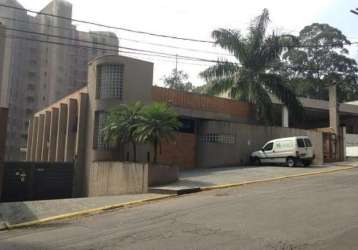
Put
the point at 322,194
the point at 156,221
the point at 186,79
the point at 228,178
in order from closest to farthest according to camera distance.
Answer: the point at 156,221, the point at 322,194, the point at 228,178, the point at 186,79

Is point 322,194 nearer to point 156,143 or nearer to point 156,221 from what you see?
point 156,221

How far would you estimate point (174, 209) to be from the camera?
14219 mm

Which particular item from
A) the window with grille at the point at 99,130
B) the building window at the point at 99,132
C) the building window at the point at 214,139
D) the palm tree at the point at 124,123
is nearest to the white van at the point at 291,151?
the building window at the point at 214,139

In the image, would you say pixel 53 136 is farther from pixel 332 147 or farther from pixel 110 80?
pixel 332 147

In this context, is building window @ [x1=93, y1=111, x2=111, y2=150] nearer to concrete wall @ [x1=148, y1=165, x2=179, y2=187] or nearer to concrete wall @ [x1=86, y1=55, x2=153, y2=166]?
concrete wall @ [x1=86, y1=55, x2=153, y2=166]

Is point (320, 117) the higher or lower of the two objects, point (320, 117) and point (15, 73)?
the lower

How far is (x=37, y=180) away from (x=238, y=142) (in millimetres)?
12789

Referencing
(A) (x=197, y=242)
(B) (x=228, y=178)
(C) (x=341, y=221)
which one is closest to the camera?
(A) (x=197, y=242)

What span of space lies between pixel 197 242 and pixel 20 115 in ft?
253

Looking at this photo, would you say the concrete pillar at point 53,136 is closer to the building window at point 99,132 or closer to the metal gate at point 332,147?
the building window at point 99,132

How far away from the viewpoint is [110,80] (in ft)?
89.8

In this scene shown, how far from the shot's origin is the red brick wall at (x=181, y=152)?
29453mm

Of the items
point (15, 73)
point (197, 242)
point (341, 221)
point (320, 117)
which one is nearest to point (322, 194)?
point (341, 221)

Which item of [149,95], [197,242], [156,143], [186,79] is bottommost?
[197,242]
